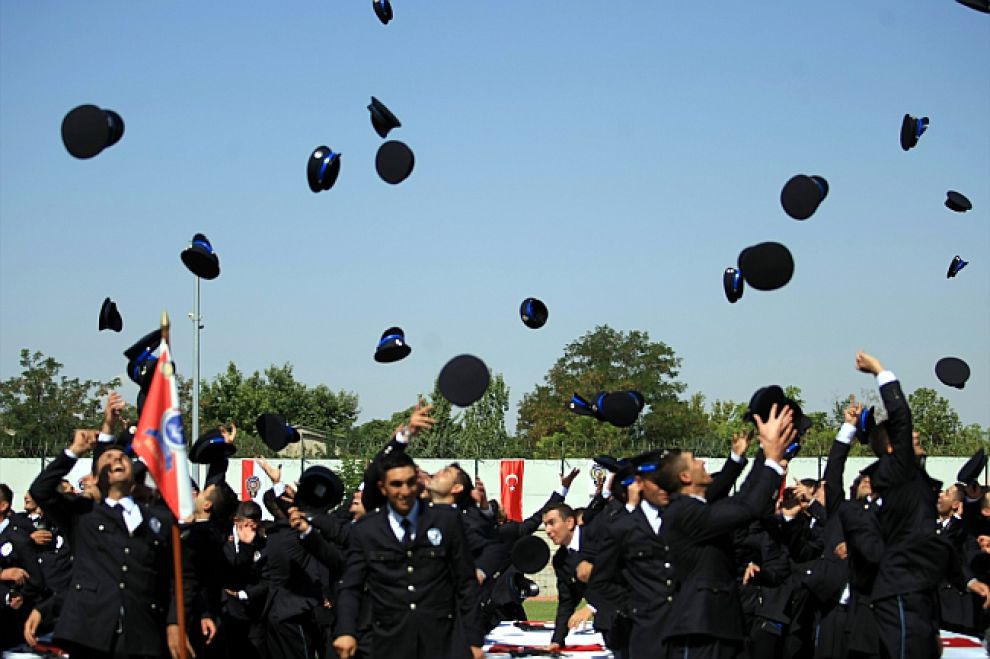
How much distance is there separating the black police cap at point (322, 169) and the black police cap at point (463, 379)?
2009 millimetres

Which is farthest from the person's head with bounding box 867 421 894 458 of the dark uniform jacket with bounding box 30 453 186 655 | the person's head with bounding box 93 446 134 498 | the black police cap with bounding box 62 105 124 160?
the black police cap with bounding box 62 105 124 160

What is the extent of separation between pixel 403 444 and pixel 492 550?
9.96 ft

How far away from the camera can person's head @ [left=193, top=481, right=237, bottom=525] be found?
10.7 m

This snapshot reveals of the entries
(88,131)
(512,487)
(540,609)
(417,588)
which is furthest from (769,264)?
(512,487)

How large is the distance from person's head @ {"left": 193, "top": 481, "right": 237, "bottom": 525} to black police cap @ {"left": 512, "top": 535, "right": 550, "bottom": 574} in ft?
14.6

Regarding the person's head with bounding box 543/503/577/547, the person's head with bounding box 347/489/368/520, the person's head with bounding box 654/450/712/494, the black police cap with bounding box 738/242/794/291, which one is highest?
the black police cap with bounding box 738/242/794/291

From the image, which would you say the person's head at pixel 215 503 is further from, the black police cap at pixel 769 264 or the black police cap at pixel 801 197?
the black police cap at pixel 801 197

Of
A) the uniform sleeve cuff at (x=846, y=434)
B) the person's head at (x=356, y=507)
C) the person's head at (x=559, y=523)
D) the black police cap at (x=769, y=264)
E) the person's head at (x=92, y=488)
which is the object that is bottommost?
the person's head at (x=559, y=523)

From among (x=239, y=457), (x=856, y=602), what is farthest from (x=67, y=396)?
(x=856, y=602)

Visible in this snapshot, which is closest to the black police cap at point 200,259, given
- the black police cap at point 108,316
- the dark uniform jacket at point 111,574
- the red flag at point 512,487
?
the black police cap at point 108,316

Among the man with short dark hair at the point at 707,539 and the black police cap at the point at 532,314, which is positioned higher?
the black police cap at the point at 532,314

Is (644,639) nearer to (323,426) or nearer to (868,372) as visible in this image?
(868,372)

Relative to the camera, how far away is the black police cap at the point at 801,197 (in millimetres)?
12953

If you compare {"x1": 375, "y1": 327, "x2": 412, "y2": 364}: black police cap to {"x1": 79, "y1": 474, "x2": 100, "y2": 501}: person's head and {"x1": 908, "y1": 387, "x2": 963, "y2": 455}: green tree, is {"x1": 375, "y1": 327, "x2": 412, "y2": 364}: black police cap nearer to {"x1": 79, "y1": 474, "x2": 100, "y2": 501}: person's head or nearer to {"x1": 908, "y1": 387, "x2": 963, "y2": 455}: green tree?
{"x1": 79, "y1": 474, "x2": 100, "y2": 501}: person's head
